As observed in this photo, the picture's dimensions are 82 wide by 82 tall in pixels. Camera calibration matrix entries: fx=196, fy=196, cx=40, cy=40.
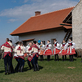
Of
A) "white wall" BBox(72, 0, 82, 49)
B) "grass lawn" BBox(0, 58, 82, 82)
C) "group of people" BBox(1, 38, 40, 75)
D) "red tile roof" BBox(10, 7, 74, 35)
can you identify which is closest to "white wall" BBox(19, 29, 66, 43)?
"red tile roof" BBox(10, 7, 74, 35)

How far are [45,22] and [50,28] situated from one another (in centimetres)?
375

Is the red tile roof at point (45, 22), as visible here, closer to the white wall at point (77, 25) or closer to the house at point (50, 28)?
the house at point (50, 28)

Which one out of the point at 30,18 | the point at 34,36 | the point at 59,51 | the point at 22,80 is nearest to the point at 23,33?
the point at 34,36

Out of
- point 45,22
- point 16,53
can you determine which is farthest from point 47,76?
point 45,22

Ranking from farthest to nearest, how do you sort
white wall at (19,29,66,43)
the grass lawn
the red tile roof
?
1. the red tile roof
2. white wall at (19,29,66,43)
3. the grass lawn

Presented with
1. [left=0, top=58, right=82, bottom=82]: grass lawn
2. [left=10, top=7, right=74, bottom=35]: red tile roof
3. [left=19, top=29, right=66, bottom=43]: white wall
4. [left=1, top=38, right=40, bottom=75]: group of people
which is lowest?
[left=0, top=58, right=82, bottom=82]: grass lawn

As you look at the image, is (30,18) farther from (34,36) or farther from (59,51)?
(59,51)

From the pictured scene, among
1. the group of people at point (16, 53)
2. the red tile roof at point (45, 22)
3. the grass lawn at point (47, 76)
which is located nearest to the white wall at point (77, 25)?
the red tile roof at point (45, 22)

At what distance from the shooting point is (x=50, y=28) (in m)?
24.9

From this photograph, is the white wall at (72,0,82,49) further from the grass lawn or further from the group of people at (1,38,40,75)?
the group of people at (1,38,40,75)

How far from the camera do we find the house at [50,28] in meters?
23.1

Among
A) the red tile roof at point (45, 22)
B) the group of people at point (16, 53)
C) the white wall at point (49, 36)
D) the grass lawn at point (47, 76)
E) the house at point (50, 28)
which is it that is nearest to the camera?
the grass lawn at point (47, 76)

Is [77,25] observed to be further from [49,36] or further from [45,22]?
[45,22]

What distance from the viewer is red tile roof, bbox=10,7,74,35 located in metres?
26.0
